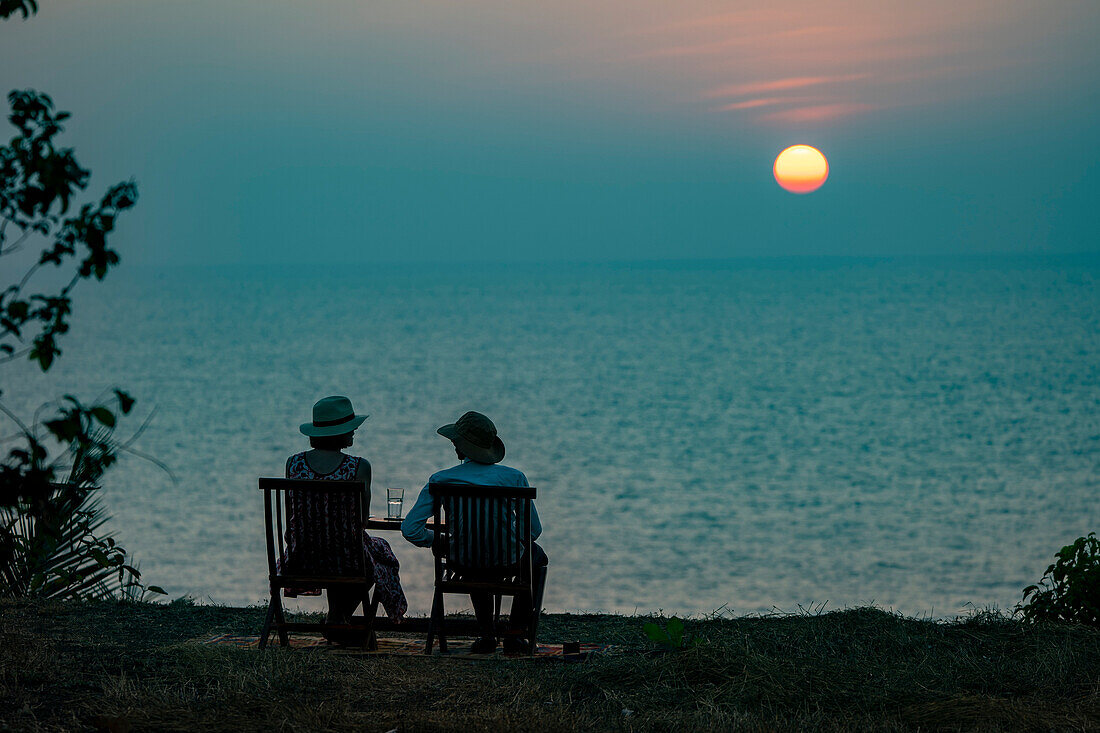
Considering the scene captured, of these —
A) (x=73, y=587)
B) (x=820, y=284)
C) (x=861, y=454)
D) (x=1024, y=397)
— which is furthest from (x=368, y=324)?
(x=820, y=284)

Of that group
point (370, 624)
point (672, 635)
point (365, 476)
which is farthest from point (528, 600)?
point (365, 476)

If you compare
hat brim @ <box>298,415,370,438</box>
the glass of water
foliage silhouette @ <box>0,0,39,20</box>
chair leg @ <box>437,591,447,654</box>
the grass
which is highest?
foliage silhouette @ <box>0,0,39,20</box>

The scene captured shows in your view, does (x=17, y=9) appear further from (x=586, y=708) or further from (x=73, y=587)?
(x=73, y=587)

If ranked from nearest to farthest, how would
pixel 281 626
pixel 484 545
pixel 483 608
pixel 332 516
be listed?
pixel 332 516 → pixel 484 545 → pixel 281 626 → pixel 483 608

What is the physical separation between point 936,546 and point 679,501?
432 centimetres

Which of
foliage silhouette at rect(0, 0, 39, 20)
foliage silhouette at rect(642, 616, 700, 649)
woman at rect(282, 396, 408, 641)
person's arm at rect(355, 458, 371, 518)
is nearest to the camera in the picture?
foliage silhouette at rect(0, 0, 39, 20)

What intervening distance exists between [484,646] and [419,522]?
2.31 feet

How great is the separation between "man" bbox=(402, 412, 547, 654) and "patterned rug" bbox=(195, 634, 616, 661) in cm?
10

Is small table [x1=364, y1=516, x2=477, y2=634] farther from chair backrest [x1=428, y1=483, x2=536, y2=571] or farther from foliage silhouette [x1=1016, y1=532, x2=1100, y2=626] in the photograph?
foliage silhouette [x1=1016, y1=532, x2=1100, y2=626]

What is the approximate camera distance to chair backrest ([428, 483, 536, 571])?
5.33 meters

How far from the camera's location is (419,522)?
5.57m

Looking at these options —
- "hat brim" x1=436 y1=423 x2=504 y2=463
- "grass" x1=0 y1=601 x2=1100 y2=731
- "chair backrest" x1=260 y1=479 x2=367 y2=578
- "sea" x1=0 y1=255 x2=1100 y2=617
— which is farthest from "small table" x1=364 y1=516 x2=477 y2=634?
"sea" x1=0 y1=255 x2=1100 y2=617

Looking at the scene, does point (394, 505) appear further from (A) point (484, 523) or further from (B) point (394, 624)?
(A) point (484, 523)

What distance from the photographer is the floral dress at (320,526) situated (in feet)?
17.7
